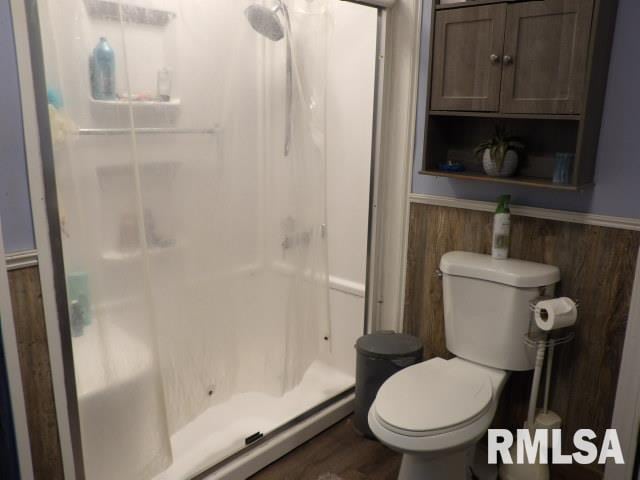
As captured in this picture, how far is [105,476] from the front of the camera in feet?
5.50

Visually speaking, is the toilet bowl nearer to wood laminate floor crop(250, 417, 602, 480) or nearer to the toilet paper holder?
the toilet paper holder

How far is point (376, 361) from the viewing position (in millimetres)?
2250

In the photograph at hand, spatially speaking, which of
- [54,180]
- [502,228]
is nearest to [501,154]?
[502,228]

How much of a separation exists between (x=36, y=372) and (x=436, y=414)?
1.17 m

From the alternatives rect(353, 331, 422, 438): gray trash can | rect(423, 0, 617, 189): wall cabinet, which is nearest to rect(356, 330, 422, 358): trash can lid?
rect(353, 331, 422, 438): gray trash can

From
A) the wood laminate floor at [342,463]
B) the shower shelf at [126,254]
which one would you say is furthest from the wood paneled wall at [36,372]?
the wood laminate floor at [342,463]

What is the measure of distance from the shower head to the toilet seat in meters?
1.26

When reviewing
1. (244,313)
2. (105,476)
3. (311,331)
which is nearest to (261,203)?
(244,313)

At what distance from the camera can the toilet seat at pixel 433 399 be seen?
1703 millimetres

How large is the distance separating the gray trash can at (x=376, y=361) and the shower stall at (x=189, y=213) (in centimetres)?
19

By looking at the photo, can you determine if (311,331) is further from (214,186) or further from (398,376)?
(214,186)

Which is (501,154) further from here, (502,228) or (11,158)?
(11,158)

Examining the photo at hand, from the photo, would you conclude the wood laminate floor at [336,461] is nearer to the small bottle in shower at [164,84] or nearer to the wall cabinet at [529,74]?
the wall cabinet at [529,74]

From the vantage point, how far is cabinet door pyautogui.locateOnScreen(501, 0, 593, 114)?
5.56ft
